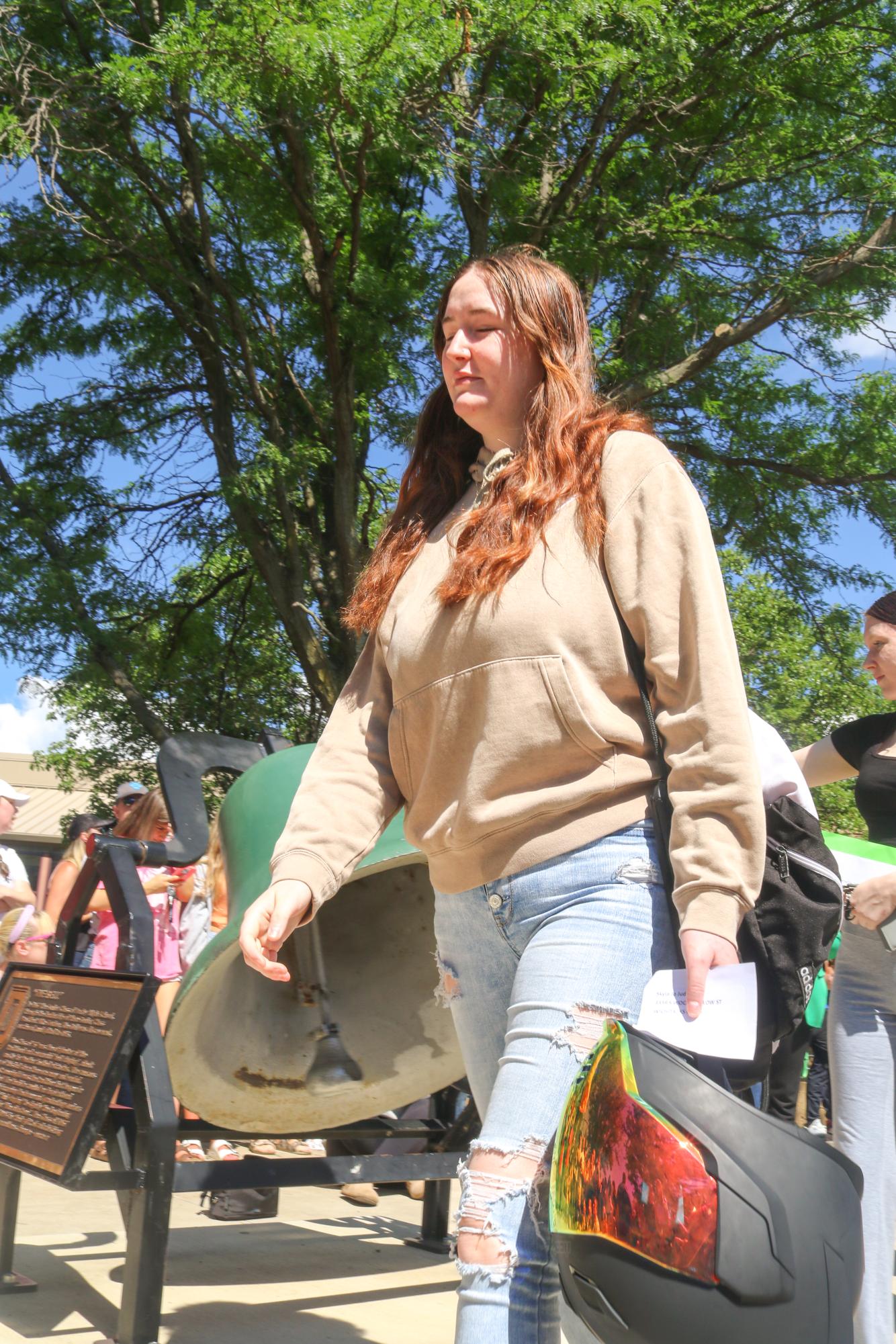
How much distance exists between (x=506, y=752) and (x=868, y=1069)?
147 cm

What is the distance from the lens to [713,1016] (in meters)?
1.51

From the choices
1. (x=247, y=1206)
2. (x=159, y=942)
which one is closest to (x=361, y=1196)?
(x=247, y=1206)

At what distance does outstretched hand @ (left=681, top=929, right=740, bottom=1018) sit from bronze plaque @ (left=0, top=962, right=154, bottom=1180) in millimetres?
1624

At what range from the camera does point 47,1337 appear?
2.82 m

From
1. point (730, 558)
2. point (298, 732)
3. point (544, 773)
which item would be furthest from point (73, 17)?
point (544, 773)

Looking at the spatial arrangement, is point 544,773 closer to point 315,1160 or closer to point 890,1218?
point 890,1218

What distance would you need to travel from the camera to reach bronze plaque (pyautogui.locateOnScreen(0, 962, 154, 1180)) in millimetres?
2764

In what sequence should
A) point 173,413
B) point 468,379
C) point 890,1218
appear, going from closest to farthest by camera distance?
point 468,379, point 890,1218, point 173,413

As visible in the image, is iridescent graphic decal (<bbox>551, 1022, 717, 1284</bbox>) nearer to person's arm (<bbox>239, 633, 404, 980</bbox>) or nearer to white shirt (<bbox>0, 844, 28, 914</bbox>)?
person's arm (<bbox>239, 633, 404, 980</bbox>)

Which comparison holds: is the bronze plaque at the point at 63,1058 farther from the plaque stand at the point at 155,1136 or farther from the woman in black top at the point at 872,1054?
the woman in black top at the point at 872,1054

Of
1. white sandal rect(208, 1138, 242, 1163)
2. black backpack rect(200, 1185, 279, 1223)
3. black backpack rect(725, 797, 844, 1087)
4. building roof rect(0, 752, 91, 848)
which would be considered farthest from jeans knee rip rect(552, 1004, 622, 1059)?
building roof rect(0, 752, 91, 848)

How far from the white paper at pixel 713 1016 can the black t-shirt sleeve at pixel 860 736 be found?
→ 170 cm

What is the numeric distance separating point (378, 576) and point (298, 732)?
367 inches

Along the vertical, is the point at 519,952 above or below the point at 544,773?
below
